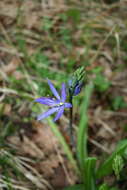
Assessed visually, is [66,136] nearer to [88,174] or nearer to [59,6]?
[88,174]

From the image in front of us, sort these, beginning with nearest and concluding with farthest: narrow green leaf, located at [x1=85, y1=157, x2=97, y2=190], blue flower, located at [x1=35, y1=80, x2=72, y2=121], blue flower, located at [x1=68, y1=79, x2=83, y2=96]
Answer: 1. blue flower, located at [x1=68, y1=79, x2=83, y2=96]
2. blue flower, located at [x1=35, y1=80, x2=72, y2=121]
3. narrow green leaf, located at [x1=85, y1=157, x2=97, y2=190]

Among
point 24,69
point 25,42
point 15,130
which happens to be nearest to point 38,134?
point 15,130

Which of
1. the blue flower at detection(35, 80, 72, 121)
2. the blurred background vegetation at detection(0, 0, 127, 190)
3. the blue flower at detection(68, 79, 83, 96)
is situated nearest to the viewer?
the blue flower at detection(68, 79, 83, 96)

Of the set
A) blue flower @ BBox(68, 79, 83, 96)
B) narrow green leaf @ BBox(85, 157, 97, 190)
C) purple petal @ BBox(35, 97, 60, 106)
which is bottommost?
narrow green leaf @ BBox(85, 157, 97, 190)

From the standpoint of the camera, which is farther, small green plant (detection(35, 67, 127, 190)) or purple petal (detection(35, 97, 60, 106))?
purple petal (detection(35, 97, 60, 106))

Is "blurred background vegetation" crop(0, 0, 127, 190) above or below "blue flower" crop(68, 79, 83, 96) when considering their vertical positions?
below

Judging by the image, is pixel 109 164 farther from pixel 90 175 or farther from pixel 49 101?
pixel 49 101

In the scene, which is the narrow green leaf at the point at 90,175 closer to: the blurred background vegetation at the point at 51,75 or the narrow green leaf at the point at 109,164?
the narrow green leaf at the point at 109,164

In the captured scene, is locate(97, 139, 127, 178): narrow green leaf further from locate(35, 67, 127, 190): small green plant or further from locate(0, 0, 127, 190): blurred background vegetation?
locate(0, 0, 127, 190): blurred background vegetation

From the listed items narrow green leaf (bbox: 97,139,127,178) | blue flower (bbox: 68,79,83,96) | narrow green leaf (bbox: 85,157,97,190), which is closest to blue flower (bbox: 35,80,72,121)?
blue flower (bbox: 68,79,83,96)

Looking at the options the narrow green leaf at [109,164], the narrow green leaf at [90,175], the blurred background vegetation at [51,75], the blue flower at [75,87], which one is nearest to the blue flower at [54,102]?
the blue flower at [75,87]
